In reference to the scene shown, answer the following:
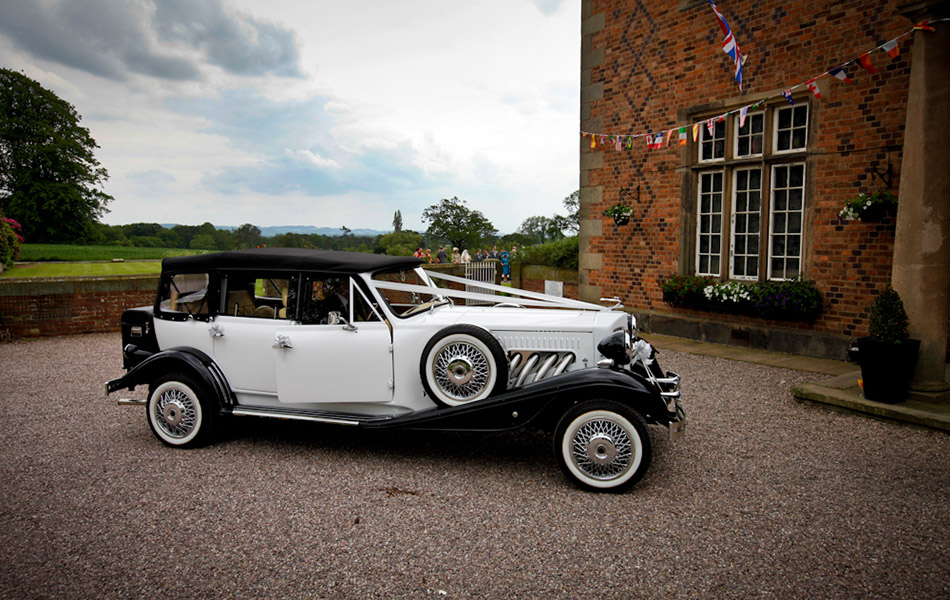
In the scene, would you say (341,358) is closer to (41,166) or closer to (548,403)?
(548,403)

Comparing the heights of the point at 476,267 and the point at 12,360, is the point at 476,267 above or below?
above

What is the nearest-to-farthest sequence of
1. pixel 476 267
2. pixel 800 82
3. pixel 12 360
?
pixel 800 82 < pixel 12 360 < pixel 476 267

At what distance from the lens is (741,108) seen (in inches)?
313

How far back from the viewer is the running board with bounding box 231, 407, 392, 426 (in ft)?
14.1

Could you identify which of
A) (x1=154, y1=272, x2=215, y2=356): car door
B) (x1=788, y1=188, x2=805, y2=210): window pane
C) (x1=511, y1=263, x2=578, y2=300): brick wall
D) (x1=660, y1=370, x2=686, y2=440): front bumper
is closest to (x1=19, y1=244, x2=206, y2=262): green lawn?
(x1=511, y1=263, x2=578, y2=300): brick wall

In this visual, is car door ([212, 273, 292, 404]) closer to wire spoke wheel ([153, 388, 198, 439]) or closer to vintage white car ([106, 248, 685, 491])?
vintage white car ([106, 248, 685, 491])

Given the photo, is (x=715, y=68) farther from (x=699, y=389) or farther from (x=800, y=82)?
(x=699, y=389)

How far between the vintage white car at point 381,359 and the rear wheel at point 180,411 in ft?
0.04

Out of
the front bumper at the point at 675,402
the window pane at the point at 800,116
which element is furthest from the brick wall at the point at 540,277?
the front bumper at the point at 675,402

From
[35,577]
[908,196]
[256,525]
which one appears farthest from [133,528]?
[908,196]

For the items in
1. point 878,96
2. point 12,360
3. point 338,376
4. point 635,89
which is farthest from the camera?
point 635,89

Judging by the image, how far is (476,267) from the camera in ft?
53.9

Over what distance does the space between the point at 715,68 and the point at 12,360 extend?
1184 centimetres

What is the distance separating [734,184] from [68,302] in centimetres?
1212
